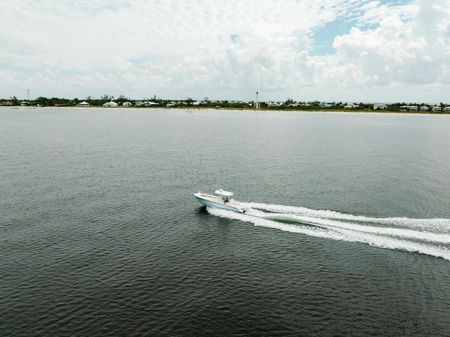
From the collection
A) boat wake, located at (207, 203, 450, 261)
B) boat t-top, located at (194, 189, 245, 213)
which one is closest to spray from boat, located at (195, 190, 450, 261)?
boat wake, located at (207, 203, 450, 261)

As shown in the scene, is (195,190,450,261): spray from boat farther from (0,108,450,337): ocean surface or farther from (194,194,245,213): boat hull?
(194,194,245,213): boat hull

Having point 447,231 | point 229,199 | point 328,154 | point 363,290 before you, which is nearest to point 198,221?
point 229,199

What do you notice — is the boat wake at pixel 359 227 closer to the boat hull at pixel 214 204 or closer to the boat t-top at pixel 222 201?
the boat hull at pixel 214 204

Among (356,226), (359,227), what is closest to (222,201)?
(356,226)

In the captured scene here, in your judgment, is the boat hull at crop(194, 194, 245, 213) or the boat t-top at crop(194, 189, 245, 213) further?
the boat t-top at crop(194, 189, 245, 213)

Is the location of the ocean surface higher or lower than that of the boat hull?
lower

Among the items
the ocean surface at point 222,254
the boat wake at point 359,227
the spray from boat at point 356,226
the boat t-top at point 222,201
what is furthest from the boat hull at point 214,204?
the ocean surface at point 222,254
